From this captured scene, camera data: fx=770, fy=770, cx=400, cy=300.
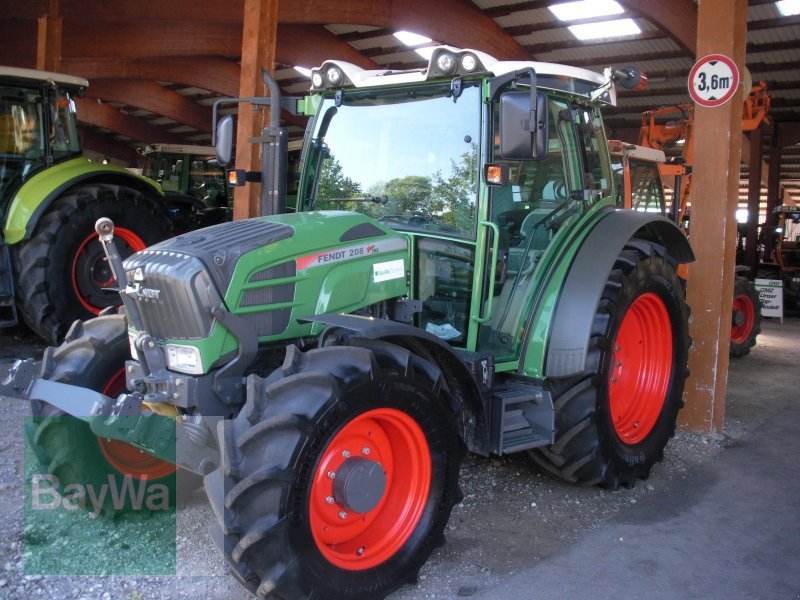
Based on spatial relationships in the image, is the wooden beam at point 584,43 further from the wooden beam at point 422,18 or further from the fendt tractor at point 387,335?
the fendt tractor at point 387,335

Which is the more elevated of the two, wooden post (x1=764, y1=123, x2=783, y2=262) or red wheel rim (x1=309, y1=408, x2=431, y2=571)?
wooden post (x1=764, y1=123, x2=783, y2=262)

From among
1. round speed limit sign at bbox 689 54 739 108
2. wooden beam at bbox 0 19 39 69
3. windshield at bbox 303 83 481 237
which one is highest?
wooden beam at bbox 0 19 39 69

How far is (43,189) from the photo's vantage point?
6.29 m

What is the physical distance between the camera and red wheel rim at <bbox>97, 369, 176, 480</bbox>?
11.1 ft

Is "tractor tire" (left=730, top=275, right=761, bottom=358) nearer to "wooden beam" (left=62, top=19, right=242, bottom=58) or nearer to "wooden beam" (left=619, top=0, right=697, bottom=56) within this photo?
"wooden beam" (left=619, top=0, right=697, bottom=56)

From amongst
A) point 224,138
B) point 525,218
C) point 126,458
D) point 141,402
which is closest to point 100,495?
point 126,458

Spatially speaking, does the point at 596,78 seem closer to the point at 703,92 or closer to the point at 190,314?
the point at 703,92

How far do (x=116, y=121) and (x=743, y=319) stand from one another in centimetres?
1911

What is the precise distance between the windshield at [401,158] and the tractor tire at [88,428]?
118cm

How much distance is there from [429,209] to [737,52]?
2780 millimetres

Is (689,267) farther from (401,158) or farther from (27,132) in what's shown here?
(27,132)

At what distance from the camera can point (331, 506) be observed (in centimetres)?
280

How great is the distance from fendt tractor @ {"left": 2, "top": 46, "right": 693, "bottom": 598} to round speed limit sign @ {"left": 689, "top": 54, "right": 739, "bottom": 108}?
106 centimetres

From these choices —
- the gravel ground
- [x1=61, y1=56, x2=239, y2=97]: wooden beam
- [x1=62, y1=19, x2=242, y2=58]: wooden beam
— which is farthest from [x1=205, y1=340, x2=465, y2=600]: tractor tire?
[x1=61, y1=56, x2=239, y2=97]: wooden beam
